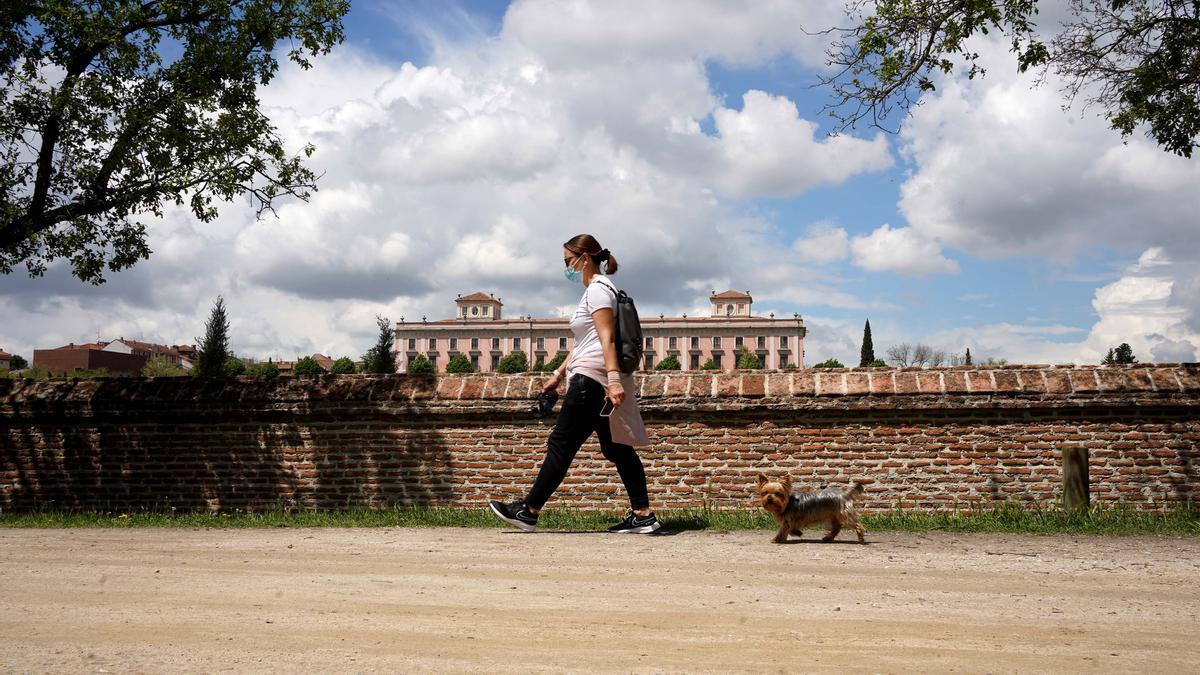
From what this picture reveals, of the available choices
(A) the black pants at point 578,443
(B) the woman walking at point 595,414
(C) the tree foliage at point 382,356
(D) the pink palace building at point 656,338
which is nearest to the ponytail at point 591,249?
(B) the woman walking at point 595,414

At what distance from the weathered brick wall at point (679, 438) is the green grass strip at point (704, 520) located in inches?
10.0

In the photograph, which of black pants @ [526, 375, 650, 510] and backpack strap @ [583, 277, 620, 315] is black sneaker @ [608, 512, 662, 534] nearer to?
black pants @ [526, 375, 650, 510]

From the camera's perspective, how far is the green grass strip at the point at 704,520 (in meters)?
7.15

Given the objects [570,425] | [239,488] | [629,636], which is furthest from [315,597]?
[239,488]

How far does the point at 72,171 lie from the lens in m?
11.4

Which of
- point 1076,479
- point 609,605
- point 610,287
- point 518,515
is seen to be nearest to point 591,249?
point 610,287

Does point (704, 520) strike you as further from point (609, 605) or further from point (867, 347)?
point (867, 347)

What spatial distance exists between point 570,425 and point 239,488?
4.49 metres

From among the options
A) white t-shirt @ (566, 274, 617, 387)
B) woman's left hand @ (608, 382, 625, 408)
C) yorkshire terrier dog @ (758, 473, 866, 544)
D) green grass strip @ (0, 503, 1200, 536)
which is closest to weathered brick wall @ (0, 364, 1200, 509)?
green grass strip @ (0, 503, 1200, 536)

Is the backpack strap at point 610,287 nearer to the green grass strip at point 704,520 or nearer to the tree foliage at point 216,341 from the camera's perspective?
the green grass strip at point 704,520

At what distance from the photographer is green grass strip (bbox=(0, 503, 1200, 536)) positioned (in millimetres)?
7152

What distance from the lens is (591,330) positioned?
6898 mm

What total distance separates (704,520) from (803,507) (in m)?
1.20

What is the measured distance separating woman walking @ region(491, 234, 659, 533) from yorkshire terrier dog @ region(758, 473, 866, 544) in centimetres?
96
